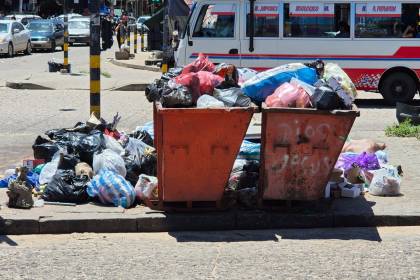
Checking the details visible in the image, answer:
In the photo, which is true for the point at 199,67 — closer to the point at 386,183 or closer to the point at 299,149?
the point at 299,149

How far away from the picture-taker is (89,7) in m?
10.1

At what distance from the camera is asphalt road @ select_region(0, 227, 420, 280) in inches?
220

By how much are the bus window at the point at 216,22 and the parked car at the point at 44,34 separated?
80.1 feet

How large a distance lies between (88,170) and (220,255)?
2243 millimetres

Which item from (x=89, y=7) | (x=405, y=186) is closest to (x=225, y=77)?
(x=405, y=186)

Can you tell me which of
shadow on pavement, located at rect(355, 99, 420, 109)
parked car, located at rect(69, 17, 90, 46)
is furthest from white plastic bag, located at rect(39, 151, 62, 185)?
parked car, located at rect(69, 17, 90, 46)

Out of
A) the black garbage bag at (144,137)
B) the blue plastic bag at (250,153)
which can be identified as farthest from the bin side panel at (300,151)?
the black garbage bag at (144,137)

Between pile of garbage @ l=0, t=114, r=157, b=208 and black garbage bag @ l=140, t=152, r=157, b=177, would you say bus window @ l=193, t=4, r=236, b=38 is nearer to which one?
pile of garbage @ l=0, t=114, r=157, b=208

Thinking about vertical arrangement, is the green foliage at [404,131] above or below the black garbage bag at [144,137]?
below

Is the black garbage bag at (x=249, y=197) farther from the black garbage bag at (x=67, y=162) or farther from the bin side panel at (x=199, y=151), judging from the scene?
the black garbage bag at (x=67, y=162)

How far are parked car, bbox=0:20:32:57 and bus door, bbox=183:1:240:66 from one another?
19233 millimetres

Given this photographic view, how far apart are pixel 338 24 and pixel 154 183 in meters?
10.4

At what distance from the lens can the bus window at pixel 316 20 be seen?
643 inches

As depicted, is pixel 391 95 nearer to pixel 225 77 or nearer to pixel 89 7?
pixel 89 7
